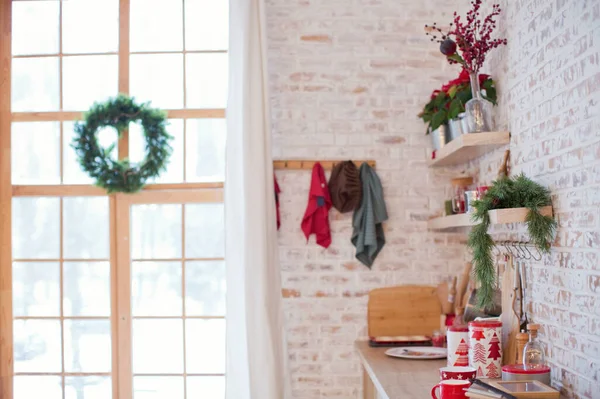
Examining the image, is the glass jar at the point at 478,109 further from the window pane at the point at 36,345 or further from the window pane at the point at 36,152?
the window pane at the point at 36,345

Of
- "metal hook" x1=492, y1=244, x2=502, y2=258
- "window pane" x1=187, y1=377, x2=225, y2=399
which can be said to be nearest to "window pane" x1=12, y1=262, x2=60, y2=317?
"window pane" x1=187, y1=377, x2=225, y2=399

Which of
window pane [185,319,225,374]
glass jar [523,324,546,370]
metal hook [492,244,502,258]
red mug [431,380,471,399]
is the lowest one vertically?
window pane [185,319,225,374]

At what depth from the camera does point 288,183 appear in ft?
14.8

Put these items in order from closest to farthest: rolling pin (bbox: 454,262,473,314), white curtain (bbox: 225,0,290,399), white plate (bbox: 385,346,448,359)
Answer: white plate (bbox: 385,346,448,359)
rolling pin (bbox: 454,262,473,314)
white curtain (bbox: 225,0,290,399)

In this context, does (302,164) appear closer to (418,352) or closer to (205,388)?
(418,352)

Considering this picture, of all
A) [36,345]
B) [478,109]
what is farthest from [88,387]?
[478,109]

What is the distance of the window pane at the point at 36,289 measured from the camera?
15.2 ft

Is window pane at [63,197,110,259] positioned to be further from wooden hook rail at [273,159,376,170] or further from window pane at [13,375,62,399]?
wooden hook rail at [273,159,376,170]

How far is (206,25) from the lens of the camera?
473 centimetres

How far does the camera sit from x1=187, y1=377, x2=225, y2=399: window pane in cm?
456

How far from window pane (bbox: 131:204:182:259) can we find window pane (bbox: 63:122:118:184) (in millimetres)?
397

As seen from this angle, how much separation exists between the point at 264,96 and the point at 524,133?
185 centimetres

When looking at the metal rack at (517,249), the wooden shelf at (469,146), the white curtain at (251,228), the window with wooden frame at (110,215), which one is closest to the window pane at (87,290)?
the window with wooden frame at (110,215)

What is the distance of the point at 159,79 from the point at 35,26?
2.99 feet
